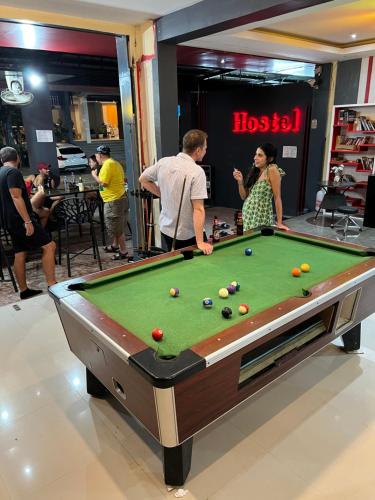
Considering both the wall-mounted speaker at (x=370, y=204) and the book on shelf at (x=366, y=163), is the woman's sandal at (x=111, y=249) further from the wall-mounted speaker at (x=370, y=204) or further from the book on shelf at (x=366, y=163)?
the book on shelf at (x=366, y=163)

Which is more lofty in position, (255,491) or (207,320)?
(207,320)

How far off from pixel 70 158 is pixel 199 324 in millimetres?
10959

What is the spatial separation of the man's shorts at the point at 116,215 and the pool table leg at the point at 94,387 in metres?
3.03

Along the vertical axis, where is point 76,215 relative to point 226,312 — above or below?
below

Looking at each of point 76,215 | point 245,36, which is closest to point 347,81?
point 245,36

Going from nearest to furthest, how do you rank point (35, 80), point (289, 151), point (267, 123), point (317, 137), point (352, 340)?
point (352, 340) → point (35, 80) → point (317, 137) → point (289, 151) → point (267, 123)

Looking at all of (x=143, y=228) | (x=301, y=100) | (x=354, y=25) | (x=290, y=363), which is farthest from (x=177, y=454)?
(x=301, y=100)

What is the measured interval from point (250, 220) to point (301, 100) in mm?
4753

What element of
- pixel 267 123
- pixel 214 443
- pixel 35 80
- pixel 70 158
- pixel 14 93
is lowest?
pixel 214 443

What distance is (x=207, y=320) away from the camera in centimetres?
185

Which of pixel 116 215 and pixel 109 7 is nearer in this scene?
pixel 109 7

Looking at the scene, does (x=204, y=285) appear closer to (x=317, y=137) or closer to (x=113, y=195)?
(x=113, y=195)

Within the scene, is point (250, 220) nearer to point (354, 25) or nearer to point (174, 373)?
point (174, 373)

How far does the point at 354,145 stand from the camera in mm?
6875
